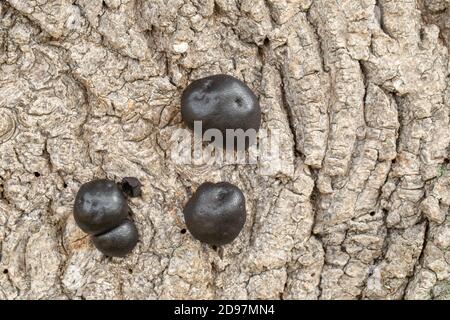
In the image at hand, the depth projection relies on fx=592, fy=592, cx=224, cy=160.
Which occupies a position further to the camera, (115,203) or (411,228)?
(411,228)

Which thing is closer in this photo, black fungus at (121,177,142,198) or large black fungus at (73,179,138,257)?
large black fungus at (73,179,138,257)

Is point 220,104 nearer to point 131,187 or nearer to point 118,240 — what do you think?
point 131,187

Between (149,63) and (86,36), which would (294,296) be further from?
(86,36)

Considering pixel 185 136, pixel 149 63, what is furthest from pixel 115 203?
pixel 149 63

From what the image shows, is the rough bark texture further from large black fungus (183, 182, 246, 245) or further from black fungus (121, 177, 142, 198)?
large black fungus (183, 182, 246, 245)

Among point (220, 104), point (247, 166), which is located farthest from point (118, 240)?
point (220, 104)

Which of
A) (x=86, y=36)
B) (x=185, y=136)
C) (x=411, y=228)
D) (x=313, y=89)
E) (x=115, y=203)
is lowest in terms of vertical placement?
(x=411, y=228)

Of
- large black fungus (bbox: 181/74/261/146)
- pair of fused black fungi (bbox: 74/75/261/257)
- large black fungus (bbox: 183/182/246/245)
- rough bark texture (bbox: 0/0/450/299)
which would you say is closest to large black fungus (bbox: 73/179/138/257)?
pair of fused black fungi (bbox: 74/75/261/257)
